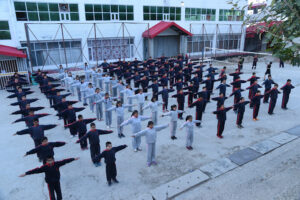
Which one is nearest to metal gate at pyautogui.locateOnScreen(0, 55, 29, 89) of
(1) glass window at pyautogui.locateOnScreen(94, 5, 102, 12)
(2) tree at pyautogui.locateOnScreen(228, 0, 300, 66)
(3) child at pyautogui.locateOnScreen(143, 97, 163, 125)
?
(1) glass window at pyautogui.locateOnScreen(94, 5, 102, 12)

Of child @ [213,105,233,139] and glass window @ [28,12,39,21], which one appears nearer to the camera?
child @ [213,105,233,139]

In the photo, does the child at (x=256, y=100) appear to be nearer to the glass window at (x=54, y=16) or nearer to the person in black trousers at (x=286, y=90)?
the person in black trousers at (x=286, y=90)

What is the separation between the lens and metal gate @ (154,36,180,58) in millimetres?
25906

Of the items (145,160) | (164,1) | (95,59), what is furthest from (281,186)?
(164,1)

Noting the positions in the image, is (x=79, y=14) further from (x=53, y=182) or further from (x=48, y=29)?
(x=53, y=182)

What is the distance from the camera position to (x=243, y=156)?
7.68 m

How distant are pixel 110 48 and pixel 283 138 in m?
18.3

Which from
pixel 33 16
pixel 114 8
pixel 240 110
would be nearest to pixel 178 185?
pixel 240 110

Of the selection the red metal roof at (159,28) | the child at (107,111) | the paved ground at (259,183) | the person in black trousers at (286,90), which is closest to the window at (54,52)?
the red metal roof at (159,28)

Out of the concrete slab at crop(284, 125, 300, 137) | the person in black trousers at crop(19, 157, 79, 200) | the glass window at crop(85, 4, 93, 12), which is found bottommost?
the concrete slab at crop(284, 125, 300, 137)

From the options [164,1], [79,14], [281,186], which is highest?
[164,1]

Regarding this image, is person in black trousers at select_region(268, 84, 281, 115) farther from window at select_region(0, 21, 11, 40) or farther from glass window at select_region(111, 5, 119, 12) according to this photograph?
window at select_region(0, 21, 11, 40)

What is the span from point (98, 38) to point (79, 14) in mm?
2691

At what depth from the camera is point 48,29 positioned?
63.1 ft
